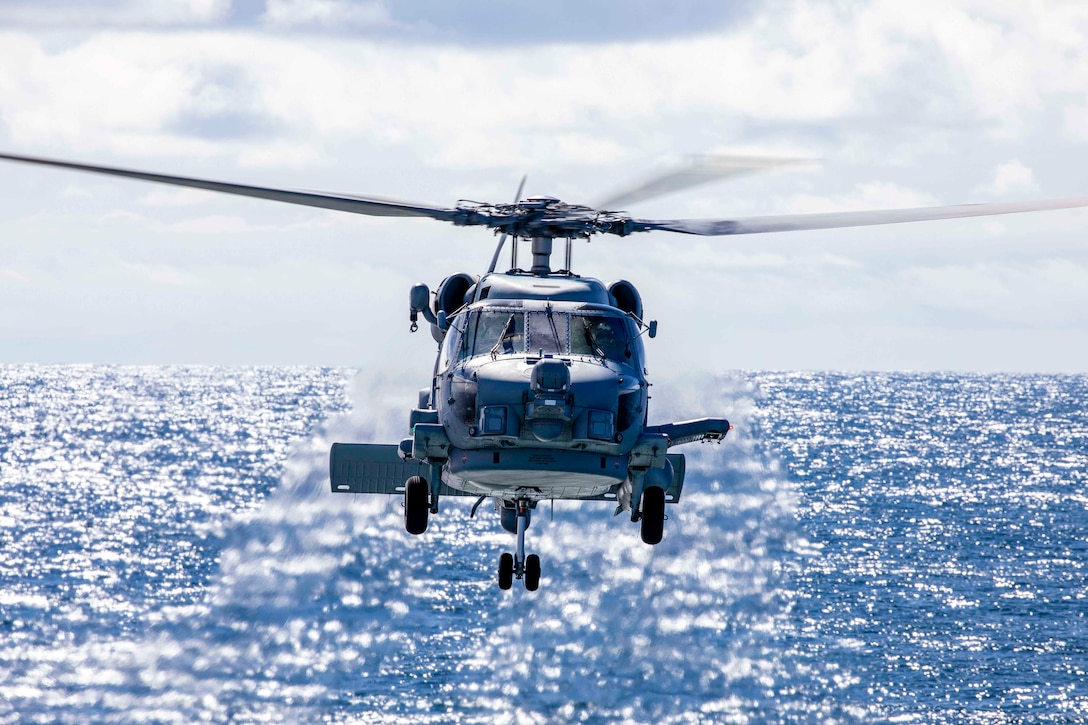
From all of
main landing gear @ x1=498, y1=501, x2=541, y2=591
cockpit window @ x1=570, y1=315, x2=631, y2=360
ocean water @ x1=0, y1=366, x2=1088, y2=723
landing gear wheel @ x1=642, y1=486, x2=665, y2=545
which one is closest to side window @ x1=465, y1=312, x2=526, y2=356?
cockpit window @ x1=570, y1=315, x2=631, y2=360

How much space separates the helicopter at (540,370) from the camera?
23.3m

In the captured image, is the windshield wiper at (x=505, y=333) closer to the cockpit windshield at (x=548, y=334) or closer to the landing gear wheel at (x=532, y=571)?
the cockpit windshield at (x=548, y=334)

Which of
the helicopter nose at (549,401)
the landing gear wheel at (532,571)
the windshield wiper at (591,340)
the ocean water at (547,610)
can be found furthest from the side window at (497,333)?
the ocean water at (547,610)

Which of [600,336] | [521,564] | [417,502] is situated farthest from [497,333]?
[521,564]

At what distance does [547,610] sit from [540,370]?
86934 mm

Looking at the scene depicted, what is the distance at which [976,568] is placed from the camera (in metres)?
117

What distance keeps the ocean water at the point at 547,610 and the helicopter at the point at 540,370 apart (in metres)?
25.1

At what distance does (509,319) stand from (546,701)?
Result: 66941 millimetres

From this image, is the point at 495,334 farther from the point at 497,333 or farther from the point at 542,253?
the point at 542,253

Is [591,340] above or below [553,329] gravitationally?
Result: below

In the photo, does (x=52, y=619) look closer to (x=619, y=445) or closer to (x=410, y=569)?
(x=410, y=569)

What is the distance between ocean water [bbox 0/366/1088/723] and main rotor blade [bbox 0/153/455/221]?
25.6 m

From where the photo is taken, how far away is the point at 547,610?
10756 centimetres

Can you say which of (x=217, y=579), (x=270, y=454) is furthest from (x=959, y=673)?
(x=270, y=454)
